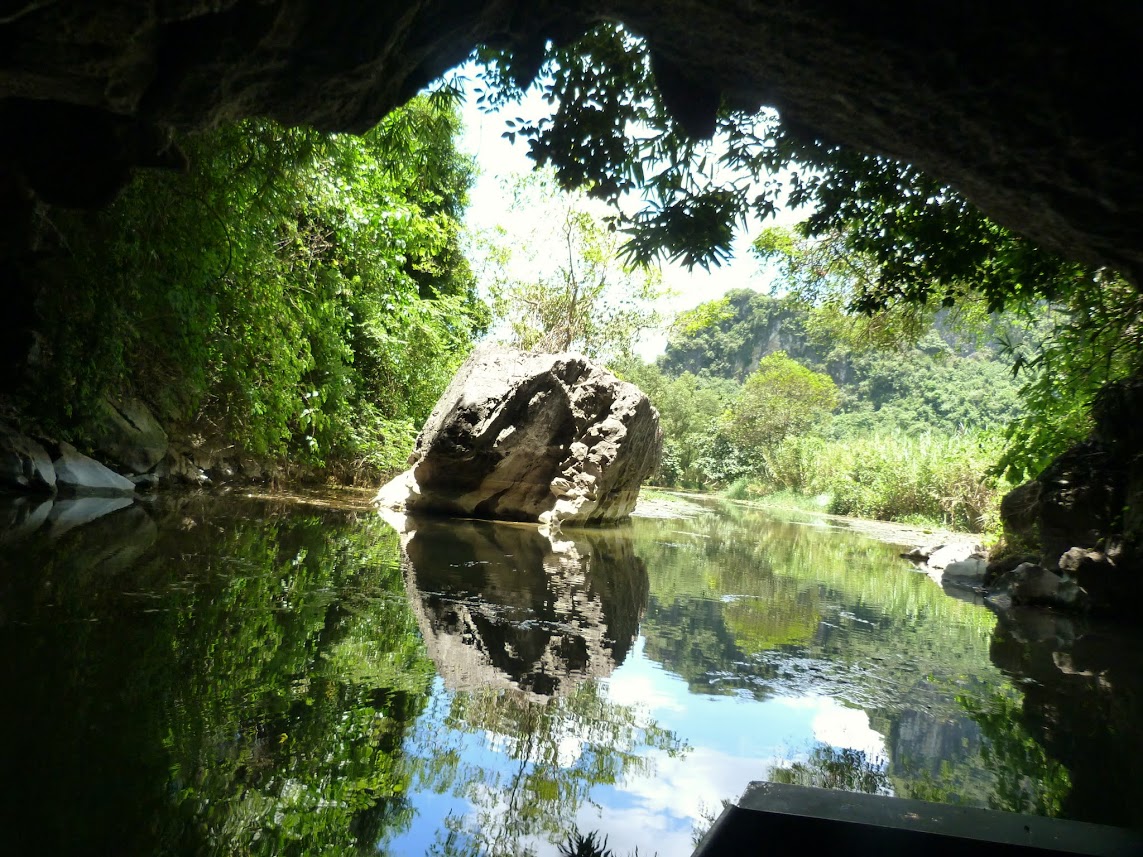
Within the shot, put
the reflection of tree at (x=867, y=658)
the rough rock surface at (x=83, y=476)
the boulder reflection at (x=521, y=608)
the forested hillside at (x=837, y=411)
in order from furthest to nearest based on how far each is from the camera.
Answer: the forested hillside at (x=837, y=411), the rough rock surface at (x=83, y=476), the boulder reflection at (x=521, y=608), the reflection of tree at (x=867, y=658)

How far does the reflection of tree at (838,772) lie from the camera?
2.53 m

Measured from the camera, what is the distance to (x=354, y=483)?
14.9 metres

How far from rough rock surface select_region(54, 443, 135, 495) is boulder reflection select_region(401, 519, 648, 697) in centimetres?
345

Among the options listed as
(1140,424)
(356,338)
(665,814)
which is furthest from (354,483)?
(665,814)

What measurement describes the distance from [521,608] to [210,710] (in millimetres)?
2365

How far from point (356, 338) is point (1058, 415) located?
11244mm

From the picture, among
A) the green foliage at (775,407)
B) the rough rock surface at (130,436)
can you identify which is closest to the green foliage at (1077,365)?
the rough rock surface at (130,436)

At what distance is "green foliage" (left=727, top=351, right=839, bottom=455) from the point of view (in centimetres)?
3459

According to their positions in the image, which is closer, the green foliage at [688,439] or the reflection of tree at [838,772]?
the reflection of tree at [838,772]

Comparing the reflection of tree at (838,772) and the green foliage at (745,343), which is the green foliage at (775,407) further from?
the reflection of tree at (838,772)

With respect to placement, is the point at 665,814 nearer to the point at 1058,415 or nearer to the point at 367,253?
the point at 1058,415

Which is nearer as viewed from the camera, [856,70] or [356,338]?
[856,70]

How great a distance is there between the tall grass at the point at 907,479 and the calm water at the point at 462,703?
13806 millimetres

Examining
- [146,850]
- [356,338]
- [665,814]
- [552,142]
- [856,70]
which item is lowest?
[146,850]
